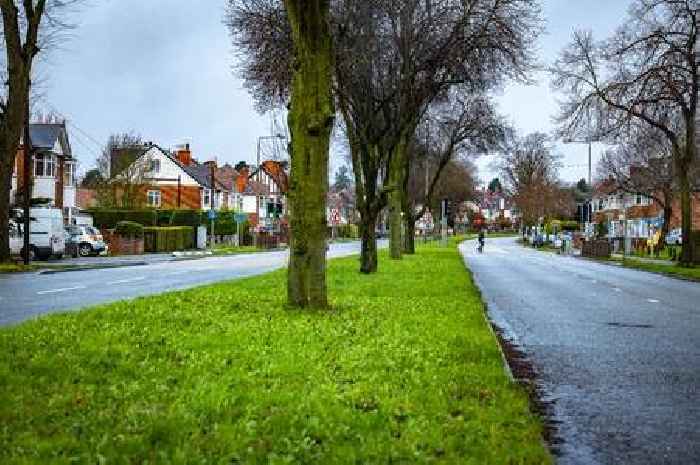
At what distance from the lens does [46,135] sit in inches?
2377

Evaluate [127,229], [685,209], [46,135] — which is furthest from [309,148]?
[46,135]

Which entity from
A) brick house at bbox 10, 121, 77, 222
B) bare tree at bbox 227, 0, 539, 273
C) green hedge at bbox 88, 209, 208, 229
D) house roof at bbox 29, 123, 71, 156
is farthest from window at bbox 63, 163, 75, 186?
bare tree at bbox 227, 0, 539, 273

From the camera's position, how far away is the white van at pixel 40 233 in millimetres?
40719

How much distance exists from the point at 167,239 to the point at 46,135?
11.3m

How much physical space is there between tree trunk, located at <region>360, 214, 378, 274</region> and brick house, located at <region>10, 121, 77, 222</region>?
33.5 metres

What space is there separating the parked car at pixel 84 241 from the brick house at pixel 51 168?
7361 mm

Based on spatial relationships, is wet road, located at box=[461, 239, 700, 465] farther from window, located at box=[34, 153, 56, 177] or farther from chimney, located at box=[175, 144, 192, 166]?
chimney, located at box=[175, 144, 192, 166]

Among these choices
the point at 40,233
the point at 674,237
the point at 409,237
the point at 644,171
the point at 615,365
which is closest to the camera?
the point at 615,365

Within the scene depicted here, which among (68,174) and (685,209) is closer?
(685,209)

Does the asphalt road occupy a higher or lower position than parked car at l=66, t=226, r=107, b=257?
lower

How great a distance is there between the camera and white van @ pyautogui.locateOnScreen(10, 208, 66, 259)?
134 ft

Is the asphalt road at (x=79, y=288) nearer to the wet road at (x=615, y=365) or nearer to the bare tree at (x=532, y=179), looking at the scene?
the wet road at (x=615, y=365)

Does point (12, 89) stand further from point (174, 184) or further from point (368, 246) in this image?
point (174, 184)

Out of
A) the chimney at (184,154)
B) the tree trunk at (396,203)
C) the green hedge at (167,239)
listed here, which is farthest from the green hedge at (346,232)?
the tree trunk at (396,203)
